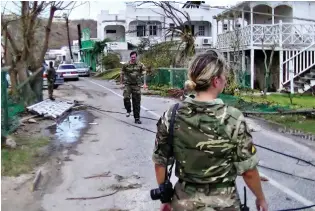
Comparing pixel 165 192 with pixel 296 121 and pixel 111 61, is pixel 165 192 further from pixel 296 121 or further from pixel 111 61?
pixel 111 61

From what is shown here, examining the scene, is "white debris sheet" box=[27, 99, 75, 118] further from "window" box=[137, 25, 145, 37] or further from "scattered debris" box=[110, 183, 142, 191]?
"window" box=[137, 25, 145, 37]

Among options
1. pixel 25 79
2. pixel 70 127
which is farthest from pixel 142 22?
pixel 70 127

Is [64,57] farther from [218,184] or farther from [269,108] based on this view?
[218,184]

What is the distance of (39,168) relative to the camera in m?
8.12

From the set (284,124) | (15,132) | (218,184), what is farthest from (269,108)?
(218,184)

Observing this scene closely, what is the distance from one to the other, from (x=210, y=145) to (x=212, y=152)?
41 millimetres

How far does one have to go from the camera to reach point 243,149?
2.77 meters

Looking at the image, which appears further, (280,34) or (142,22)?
(142,22)

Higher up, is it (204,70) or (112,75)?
(204,70)

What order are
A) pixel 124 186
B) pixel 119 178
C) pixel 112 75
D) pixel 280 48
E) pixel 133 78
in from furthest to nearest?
pixel 112 75 → pixel 280 48 → pixel 133 78 → pixel 119 178 → pixel 124 186

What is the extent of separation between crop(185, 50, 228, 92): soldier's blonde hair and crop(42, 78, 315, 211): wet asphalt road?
3.34 metres

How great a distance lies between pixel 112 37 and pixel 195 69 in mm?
61500

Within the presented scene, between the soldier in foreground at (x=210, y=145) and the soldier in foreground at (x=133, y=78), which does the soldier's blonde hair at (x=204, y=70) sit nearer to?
the soldier in foreground at (x=210, y=145)

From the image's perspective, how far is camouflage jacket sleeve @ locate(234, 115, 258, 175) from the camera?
276cm
